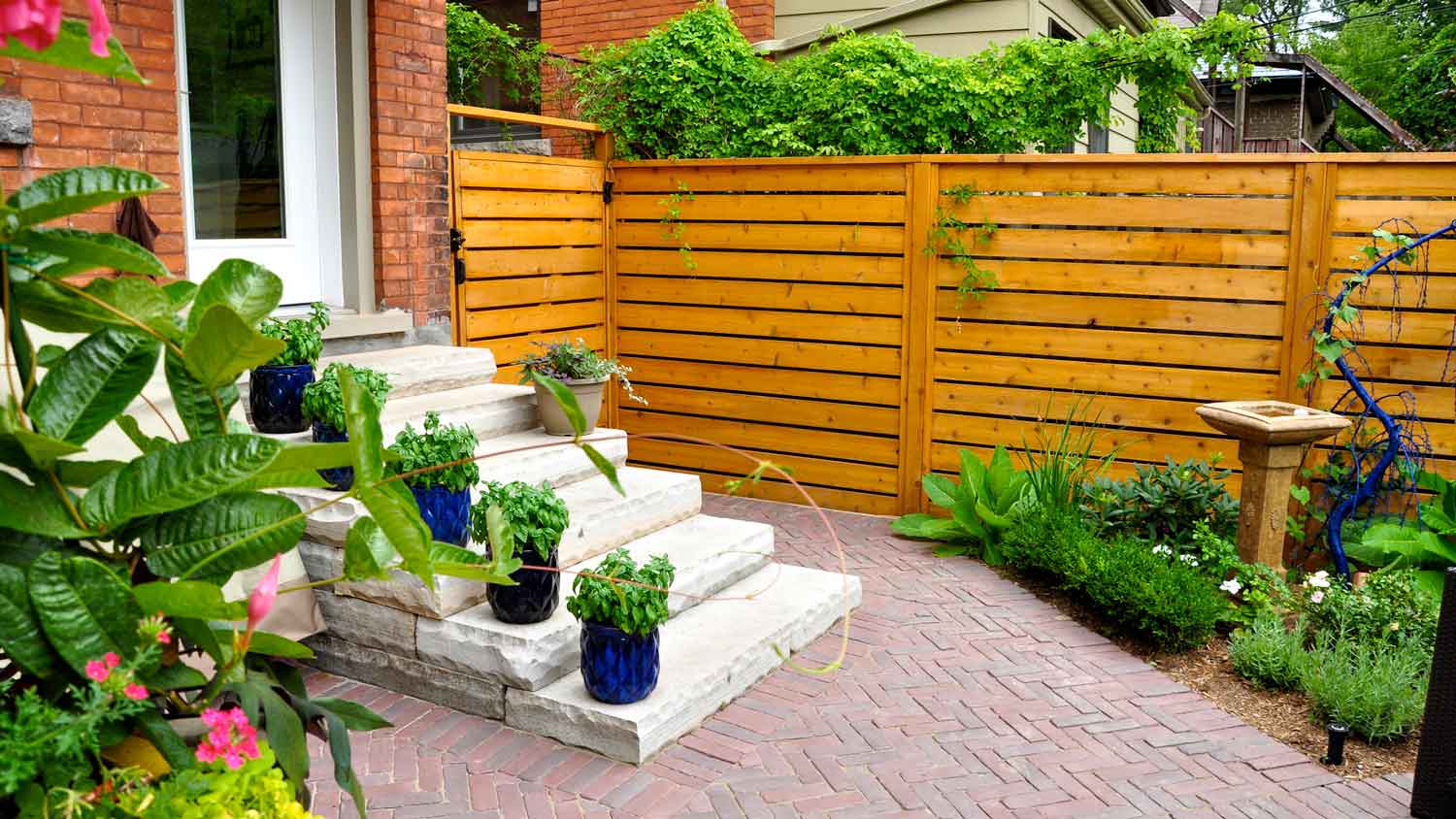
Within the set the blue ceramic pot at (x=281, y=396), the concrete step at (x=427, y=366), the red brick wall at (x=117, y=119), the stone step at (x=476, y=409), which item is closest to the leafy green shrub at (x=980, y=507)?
the stone step at (x=476, y=409)

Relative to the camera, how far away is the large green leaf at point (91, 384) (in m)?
1.26

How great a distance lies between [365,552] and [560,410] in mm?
5099

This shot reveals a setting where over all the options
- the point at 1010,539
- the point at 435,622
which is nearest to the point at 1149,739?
the point at 1010,539

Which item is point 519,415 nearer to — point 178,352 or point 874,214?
point 874,214

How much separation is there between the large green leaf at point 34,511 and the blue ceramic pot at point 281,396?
405cm

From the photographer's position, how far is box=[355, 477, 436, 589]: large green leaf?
4.01 feet

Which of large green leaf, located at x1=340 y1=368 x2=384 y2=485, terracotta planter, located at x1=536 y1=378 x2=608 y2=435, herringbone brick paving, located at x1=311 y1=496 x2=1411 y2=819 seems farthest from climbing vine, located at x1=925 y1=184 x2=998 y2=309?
large green leaf, located at x1=340 y1=368 x2=384 y2=485

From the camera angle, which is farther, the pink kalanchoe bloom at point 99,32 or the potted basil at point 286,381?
the potted basil at point 286,381

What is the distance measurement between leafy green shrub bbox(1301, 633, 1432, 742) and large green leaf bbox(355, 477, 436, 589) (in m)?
4.21

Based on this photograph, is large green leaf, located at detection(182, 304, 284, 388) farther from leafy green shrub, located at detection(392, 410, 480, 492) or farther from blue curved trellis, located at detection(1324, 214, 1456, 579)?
blue curved trellis, located at detection(1324, 214, 1456, 579)

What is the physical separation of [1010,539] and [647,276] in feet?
10.8

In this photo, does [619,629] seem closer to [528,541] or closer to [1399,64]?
[528,541]

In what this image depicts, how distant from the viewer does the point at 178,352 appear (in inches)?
51.8

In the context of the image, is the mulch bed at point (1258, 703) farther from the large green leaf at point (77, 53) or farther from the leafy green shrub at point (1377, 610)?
the large green leaf at point (77, 53)
